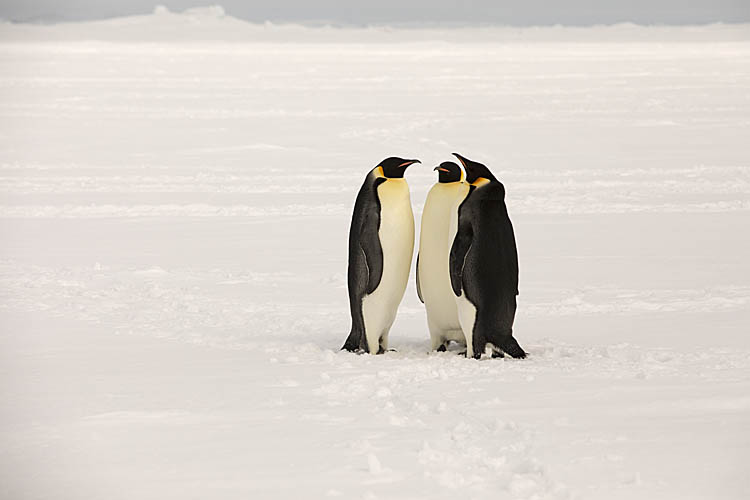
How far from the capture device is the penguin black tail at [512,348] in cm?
493

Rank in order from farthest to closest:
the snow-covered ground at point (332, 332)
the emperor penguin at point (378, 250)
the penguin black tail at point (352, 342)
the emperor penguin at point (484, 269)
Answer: the penguin black tail at point (352, 342) < the emperor penguin at point (378, 250) < the emperor penguin at point (484, 269) < the snow-covered ground at point (332, 332)

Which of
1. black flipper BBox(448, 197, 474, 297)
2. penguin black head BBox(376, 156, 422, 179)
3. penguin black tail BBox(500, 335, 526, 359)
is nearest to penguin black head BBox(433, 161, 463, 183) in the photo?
penguin black head BBox(376, 156, 422, 179)

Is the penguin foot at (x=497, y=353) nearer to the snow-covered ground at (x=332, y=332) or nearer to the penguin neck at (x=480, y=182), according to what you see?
the snow-covered ground at (x=332, y=332)

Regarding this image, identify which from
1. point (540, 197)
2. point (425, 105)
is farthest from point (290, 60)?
point (540, 197)

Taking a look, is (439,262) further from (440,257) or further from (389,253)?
(389,253)

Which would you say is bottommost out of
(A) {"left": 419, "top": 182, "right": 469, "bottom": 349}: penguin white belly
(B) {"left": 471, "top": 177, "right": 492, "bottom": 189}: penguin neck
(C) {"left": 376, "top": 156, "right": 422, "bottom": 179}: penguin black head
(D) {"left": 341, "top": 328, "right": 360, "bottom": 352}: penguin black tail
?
(D) {"left": 341, "top": 328, "right": 360, "bottom": 352}: penguin black tail

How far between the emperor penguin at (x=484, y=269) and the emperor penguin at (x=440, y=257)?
6.3 inches

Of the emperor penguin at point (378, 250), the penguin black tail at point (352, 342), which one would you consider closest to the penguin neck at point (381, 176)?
the emperor penguin at point (378, 250)

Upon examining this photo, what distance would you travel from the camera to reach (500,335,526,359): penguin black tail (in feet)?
16.2

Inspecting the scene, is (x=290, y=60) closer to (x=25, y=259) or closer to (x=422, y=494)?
(x=25, y=259)

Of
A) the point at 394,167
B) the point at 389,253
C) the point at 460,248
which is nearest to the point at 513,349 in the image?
the point at 460,248

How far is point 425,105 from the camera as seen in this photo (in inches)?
864

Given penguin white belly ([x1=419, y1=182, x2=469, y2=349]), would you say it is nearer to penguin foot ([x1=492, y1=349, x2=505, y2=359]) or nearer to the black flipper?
the black flipper

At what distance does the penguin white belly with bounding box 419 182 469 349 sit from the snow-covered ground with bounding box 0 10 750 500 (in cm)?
18
